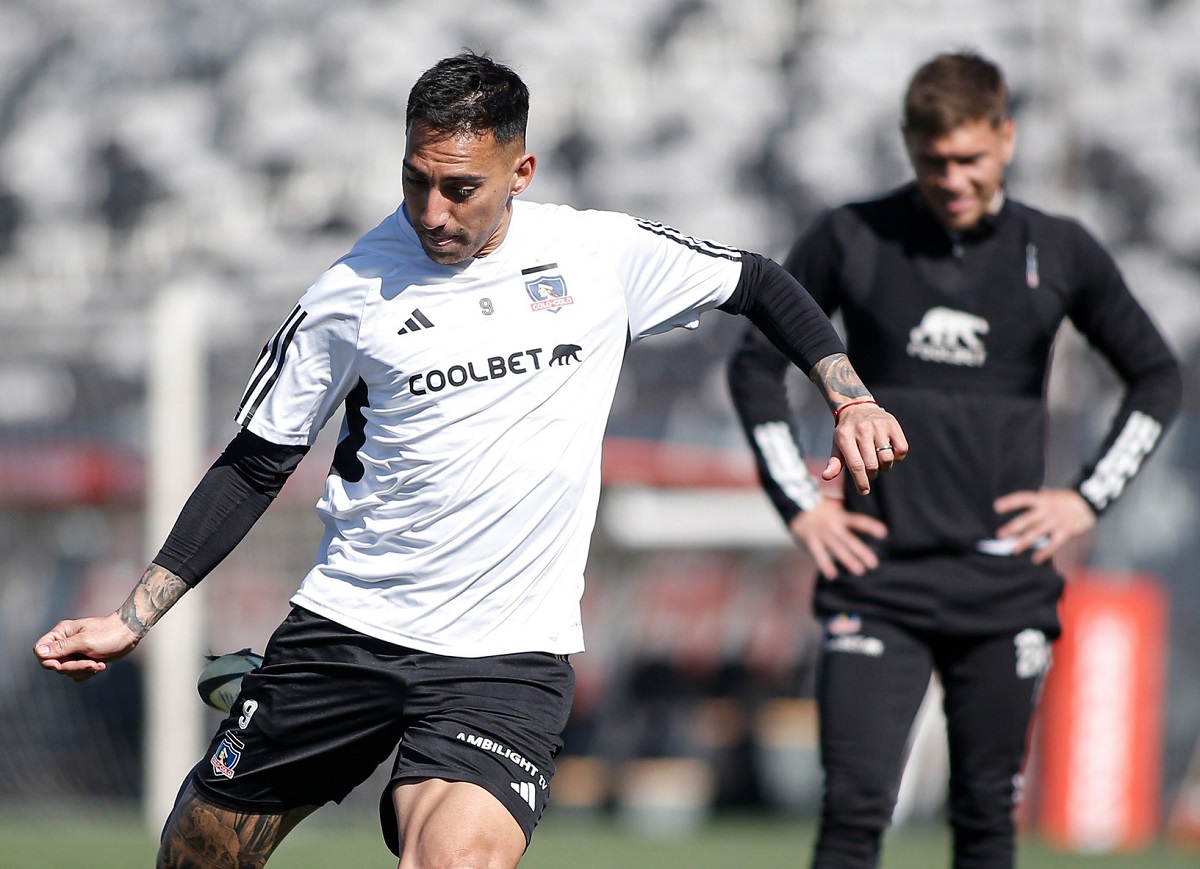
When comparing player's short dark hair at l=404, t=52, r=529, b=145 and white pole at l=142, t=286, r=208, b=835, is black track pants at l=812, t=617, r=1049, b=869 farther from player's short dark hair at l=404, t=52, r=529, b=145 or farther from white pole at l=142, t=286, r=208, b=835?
white pole at l=142, t=286, r=208, b=835

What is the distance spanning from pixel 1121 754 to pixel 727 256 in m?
5.64

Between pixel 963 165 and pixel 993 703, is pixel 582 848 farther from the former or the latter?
Result: pixel 963 165

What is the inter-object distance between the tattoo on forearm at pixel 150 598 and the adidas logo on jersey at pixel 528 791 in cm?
80

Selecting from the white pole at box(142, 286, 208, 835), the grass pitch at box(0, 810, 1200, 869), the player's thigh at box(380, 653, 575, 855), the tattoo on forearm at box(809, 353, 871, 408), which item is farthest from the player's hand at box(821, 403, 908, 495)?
the white pole at box(142, 286, 208, 835)

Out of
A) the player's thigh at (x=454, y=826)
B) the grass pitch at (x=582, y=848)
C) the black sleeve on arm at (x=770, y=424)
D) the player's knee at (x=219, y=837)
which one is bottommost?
the grass pitch at (x=582, y=848)

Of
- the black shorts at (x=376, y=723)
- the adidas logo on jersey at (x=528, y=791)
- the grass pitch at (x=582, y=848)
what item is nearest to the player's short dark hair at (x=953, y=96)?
the black shorts at (x=376, y=723)

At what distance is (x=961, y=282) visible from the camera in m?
4.32

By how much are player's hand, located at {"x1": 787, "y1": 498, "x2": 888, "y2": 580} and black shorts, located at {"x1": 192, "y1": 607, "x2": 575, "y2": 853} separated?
105cm

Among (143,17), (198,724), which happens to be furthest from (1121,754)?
(143,17)

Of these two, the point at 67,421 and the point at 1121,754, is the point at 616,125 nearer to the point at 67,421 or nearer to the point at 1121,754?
the point at 67,421

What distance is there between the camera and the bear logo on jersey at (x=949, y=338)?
429cm

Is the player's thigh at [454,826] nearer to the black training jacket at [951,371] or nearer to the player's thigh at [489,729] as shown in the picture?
the player's thigh at [489,729]

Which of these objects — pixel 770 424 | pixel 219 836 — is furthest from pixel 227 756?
pixel 770 424

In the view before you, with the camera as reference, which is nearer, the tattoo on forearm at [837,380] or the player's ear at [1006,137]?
the tattoo on forearm at [837,380]
